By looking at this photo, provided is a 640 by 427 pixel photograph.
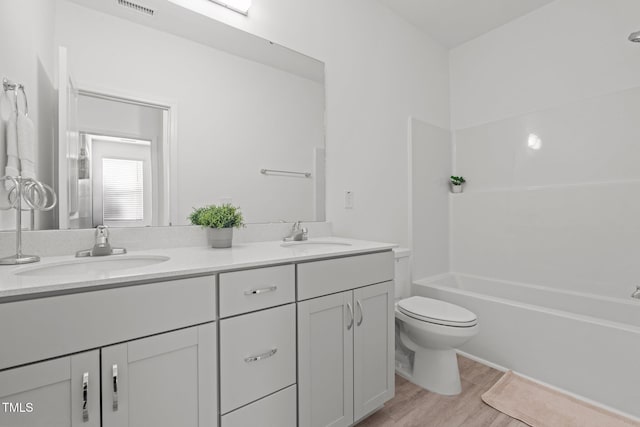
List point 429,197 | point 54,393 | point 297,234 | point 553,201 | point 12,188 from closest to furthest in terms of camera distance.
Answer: point 54,393 < point 12,188 < point 297,234 < point 553,201 < point 429,197

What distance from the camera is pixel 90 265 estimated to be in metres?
1.02

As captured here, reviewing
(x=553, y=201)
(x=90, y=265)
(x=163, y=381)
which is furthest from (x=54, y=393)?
(x=553, y=201)

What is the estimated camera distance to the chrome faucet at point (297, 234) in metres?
1.64

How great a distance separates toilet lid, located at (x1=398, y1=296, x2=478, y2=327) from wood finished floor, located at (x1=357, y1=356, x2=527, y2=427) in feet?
1.46

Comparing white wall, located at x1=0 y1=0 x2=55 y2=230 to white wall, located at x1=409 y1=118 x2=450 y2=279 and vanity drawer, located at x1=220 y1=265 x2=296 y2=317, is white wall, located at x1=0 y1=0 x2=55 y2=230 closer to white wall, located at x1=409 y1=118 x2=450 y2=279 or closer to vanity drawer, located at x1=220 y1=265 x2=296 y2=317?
vanity drawer, located at x1=220 y1=265 x2=296 y2=317

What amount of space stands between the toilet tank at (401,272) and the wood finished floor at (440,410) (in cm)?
59

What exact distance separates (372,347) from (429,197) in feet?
5.33

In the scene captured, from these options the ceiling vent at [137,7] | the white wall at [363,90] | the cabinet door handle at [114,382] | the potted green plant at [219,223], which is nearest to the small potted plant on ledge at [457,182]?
the white wall at [363,90]

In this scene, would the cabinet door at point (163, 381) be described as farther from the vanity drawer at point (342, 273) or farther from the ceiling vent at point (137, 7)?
the ceiling vent at point (137, 7)

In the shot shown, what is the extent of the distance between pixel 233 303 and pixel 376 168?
155 cm

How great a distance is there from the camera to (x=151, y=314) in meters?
0.79

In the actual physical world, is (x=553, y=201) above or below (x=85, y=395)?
above

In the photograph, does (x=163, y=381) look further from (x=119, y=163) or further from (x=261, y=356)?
(x=119, y=163)

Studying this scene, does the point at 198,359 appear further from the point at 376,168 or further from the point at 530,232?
the point at 530,232
